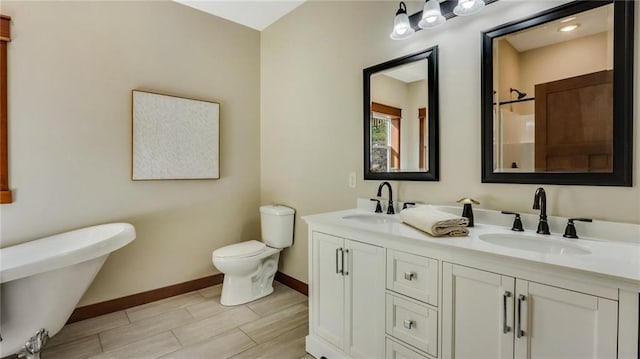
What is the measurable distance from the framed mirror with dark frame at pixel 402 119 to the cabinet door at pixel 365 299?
666 millimetres

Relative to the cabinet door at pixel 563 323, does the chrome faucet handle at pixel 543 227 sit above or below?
above

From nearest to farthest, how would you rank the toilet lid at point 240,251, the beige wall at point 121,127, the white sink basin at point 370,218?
the white sink basin at point 370,218 < the beige wall at point 121,127 < the toilet lid at point 240,251

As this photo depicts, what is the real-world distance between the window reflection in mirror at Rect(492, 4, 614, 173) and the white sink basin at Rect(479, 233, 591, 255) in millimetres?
352

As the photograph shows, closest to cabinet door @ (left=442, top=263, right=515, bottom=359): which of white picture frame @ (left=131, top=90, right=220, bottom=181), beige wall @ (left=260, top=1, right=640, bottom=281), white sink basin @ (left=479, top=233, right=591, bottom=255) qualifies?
white sink basin @ (left=479, top=233, right=591, bottom=255)

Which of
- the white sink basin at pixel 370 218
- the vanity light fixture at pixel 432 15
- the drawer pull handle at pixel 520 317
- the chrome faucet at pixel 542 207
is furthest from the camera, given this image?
the white sink basin at pixel 370 218

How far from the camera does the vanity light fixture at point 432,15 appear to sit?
64.5 inches

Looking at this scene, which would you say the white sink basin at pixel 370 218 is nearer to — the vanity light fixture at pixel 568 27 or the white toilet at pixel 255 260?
the white toilet at pixel 255 260

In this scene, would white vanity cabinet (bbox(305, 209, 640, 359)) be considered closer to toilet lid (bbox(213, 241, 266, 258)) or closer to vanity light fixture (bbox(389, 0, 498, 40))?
toilet lid (bbox(213, 241, 266, 258))

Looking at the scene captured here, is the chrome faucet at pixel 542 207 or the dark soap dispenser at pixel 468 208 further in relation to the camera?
the dark soap dispenser at pixel 468 208

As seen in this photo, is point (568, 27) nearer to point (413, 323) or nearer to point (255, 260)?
point (413, 323)

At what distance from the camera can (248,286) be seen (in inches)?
103

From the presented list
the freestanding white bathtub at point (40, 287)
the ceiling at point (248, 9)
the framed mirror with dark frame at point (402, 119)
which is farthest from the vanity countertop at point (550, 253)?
the ceiling at point (248, 9)

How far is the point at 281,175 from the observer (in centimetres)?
304

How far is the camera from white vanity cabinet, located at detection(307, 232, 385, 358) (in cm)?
150
